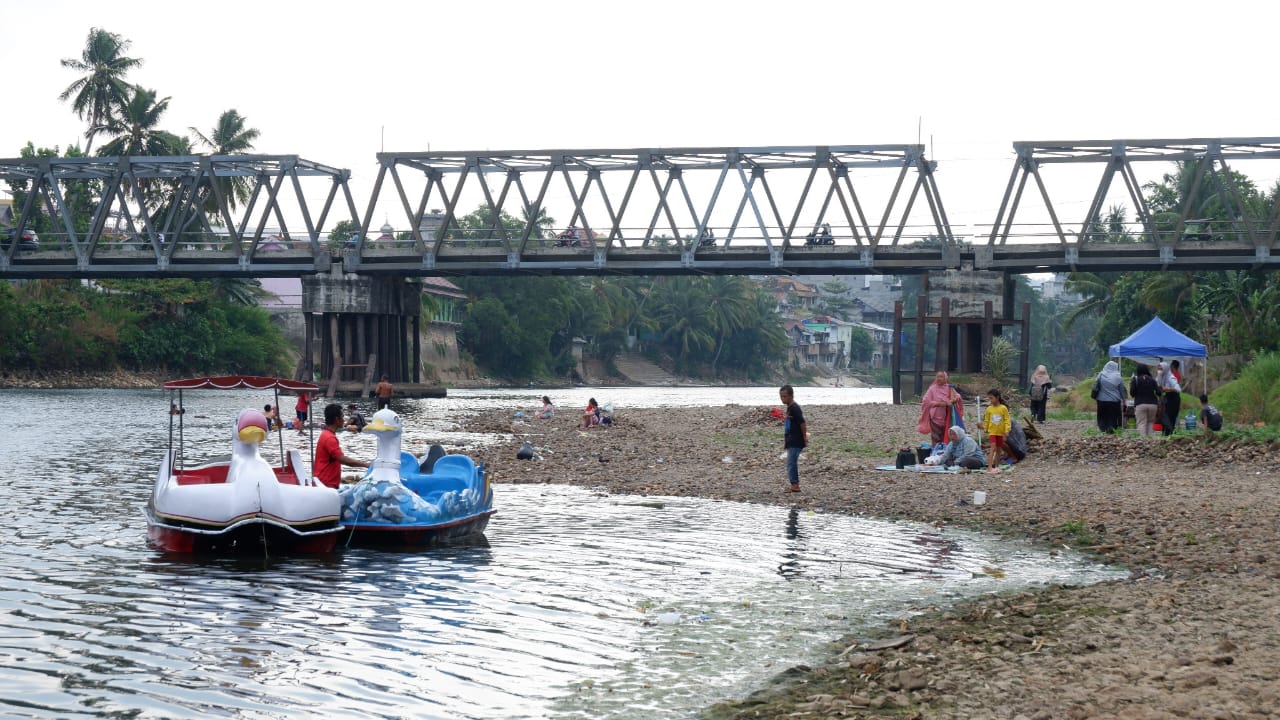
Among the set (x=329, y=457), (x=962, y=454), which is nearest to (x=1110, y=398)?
(x=962, y=454)

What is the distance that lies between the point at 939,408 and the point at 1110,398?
6.42 m

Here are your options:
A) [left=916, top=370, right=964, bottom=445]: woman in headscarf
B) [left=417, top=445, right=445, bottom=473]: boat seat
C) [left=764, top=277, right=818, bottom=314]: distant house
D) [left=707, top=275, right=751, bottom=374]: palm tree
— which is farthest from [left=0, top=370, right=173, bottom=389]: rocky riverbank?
[left=764, top=277, right=818, bottom=314]: distant house

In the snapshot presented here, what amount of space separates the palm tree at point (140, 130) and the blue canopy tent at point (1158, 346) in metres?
61.3

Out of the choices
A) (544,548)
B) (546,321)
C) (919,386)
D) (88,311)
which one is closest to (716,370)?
(546,321)

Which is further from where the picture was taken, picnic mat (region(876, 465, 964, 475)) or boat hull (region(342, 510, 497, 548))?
picnic mat (region(876, 465, 964, 475))

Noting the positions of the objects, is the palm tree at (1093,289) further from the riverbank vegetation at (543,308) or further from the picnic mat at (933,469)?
the picnic mat at (933,469)

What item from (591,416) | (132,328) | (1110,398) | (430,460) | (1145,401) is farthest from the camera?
(132,328)

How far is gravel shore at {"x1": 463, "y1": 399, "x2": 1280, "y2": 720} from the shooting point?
7504mm

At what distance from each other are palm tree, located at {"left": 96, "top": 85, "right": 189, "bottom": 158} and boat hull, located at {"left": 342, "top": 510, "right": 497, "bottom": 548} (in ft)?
219

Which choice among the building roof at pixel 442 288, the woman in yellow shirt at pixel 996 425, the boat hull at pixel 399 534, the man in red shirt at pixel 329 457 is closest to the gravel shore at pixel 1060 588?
the woman in yellow shirt at pixel 996 425

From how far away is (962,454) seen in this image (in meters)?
20.5

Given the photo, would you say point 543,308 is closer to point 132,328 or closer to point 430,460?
point 132,328

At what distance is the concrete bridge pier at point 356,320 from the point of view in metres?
58.8

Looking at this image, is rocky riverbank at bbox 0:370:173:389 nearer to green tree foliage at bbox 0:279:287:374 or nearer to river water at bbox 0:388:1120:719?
green tree foliage at bbox 0:279:287:374
